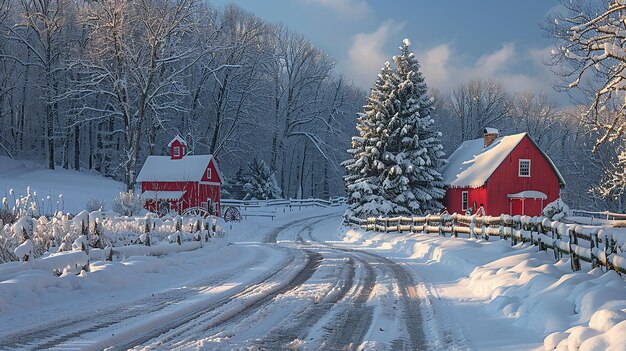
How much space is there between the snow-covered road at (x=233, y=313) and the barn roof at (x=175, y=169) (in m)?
30.4

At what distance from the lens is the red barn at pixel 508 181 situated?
37469 millimetres

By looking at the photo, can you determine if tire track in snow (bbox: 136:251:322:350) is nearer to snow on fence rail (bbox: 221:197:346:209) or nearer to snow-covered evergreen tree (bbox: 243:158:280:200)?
snow on fence rail (bbox: 221:197:346:209)

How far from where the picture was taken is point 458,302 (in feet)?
31.8

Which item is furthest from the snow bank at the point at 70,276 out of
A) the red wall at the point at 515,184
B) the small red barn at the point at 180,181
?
the small red barn at the point at 180,181

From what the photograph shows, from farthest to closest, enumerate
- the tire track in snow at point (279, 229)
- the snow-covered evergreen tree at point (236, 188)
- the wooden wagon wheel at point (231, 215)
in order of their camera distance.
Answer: the snow-covered evergreen tree at point (236, 188)
the wooden wagon wheel at point (231, 215)
the tire track in snow at point (279, 229)

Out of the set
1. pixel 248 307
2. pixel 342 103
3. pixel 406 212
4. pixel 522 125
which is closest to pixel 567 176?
pixel 522 125

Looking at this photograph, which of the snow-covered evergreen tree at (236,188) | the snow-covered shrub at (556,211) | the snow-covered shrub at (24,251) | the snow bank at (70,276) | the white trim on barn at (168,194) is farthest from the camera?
the snow-covered evergreen tree at (236,188)

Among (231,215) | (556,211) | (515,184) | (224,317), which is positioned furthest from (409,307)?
(231,215)

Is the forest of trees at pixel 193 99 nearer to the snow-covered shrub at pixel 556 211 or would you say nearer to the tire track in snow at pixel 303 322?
the snow-covered shrub at pixel 556 211

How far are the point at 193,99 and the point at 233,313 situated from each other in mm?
50128

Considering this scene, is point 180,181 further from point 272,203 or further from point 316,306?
point 316,306

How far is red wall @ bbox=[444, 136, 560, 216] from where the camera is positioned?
37438mm

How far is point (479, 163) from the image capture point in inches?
1558

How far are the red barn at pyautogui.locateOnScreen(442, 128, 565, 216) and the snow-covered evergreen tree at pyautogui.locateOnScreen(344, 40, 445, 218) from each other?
124 inches
